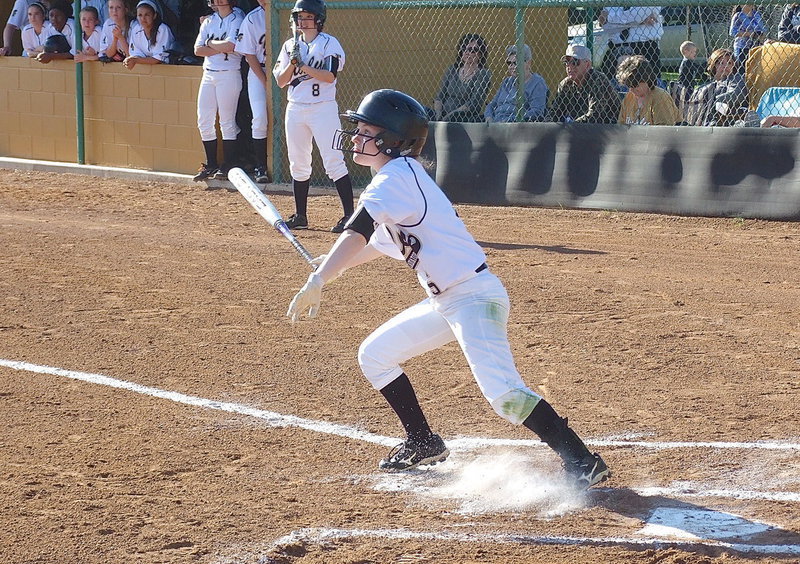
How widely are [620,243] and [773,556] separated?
597 centimetres

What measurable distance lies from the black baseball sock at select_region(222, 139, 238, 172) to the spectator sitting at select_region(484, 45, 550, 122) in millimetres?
2844

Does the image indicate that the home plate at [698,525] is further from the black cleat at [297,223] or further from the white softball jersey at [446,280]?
the black cleat at [297,223]

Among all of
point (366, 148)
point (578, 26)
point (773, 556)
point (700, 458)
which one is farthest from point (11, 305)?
point (578, 26)

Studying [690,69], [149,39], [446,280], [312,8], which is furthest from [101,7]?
[446,280]

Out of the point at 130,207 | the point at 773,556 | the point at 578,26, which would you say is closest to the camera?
the point at 773,556

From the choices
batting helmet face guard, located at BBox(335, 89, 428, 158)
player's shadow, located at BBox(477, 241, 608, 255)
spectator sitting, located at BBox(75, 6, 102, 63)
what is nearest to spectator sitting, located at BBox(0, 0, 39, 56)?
spectator sitting, located at BBox(75, 6, 102, 63)

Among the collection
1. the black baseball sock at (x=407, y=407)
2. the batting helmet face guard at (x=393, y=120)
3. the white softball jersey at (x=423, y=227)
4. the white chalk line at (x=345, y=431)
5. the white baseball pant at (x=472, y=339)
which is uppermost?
the batting helmet face guard at (x=393, y=120)

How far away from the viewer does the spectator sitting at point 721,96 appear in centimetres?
1063

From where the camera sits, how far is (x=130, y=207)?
11.7 m

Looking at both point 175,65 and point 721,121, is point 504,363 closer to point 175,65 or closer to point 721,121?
point 721,121

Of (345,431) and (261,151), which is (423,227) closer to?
Answer: (345,431)

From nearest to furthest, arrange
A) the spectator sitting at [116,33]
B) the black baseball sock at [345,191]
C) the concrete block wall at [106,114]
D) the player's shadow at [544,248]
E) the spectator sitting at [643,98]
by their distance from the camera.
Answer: the player's shadow at [544,248]
the black baseball sock at [345,191]
the spectator sitting at [643,98]
the concrete block wall at [106,114]
the spectator sitting at [116,33]

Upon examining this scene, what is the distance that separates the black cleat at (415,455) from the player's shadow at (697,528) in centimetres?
63

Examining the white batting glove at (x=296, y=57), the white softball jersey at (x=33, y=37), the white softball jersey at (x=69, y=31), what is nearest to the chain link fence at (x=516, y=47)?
the white batting glove at (x=296, y=57)
